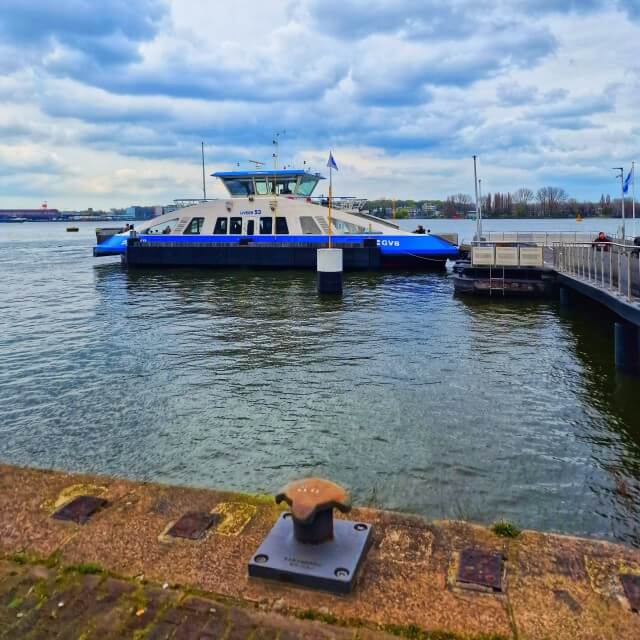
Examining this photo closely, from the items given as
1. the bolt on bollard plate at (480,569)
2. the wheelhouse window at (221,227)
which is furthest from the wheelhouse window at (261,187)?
the bolt on bollard plate at (480,569)

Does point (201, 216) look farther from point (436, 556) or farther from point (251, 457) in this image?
point (436, 556)

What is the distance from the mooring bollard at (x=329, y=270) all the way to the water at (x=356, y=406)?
4463mm

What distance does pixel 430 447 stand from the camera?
8234 millimetres

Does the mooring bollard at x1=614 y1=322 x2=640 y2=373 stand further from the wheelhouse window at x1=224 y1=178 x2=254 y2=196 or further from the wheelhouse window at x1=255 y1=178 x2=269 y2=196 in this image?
the wheelhouse window at x1=224 y1=178 x2=254 y2=196

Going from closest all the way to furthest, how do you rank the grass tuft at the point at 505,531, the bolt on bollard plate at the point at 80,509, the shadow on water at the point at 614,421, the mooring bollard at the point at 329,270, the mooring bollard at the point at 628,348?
the grass tuft at the point at 505,531 → the bolt on bollard plate at the point at 80,509 → the shadow on water at the point at 614,421 → the mooring bollard at the point at 628,348 → the mooring bollard at the point at 329,270

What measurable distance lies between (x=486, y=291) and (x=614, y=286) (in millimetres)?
10258

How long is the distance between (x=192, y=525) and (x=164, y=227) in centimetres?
3772

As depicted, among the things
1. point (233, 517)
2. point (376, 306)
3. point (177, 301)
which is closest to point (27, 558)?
point (233, 517)

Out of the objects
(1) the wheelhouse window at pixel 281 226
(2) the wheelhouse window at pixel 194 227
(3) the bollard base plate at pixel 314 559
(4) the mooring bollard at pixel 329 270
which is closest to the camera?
(3) the bollard base plate at pixel 314 559

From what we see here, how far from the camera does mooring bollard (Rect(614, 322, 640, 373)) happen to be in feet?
38.1

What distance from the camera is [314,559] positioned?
3.92 m

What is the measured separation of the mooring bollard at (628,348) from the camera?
11.6m

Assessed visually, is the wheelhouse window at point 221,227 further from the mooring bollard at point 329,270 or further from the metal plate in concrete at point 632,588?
the metal plate in concrete at point 632,588

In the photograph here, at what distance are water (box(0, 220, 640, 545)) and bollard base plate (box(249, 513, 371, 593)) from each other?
2575 mm
